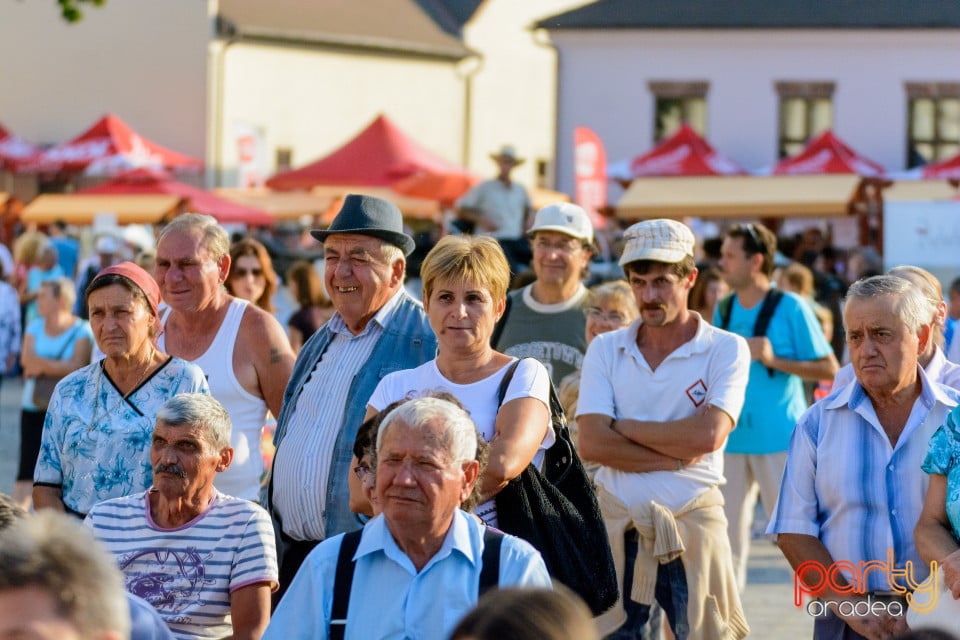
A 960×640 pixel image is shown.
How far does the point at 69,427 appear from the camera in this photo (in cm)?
588

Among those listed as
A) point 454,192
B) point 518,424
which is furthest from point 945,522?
point 454,192

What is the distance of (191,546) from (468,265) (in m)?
1.25

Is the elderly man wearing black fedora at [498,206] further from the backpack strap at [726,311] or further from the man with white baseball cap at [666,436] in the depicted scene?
the man with white baseball cap at [666,436]

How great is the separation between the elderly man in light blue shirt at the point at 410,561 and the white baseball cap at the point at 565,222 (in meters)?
3.50

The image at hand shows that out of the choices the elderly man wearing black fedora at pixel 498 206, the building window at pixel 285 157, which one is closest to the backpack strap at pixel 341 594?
the elderly man wearing black fedora at pixel 498 206

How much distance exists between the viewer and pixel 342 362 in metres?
6.05

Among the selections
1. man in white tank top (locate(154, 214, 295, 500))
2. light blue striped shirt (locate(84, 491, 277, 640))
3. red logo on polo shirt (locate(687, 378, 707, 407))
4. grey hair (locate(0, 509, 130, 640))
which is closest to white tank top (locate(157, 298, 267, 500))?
man in white tank top (locate(154, 214, 295, 500))

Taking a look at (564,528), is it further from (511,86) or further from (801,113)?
(511,86)

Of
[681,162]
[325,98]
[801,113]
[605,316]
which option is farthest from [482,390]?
[801,113]

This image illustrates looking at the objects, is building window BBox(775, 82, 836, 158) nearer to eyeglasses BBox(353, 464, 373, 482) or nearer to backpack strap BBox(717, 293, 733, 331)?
backpack strap BBox(717, 293, 733, 331)

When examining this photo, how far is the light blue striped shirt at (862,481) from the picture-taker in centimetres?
529

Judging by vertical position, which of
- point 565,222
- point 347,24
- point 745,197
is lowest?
point 565,222

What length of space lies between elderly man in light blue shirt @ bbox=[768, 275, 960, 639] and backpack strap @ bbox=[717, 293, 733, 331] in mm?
4336

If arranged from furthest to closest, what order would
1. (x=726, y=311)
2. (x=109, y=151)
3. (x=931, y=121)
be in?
(x=931, y=121)
(x=109, y=151)
(x=726, y=311)
